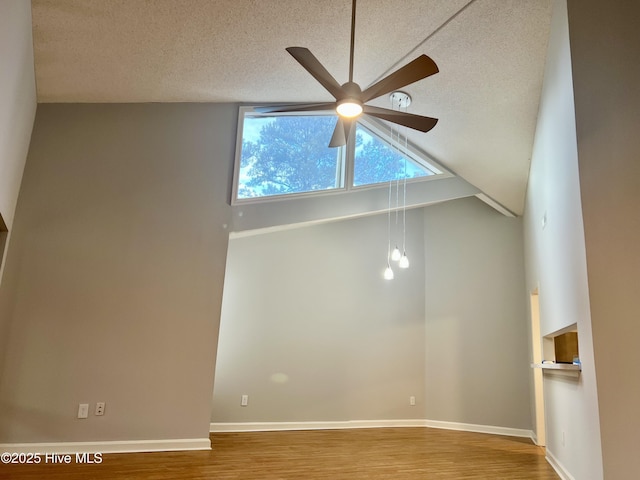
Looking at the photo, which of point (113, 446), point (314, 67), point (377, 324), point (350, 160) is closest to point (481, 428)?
point (377, 324)

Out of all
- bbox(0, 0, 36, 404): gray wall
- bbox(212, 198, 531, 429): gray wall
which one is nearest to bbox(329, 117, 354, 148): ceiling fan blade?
bbox(0, 0, 36, 404): gray wall

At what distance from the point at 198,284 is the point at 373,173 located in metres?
2.61

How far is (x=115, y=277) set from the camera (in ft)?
13.5

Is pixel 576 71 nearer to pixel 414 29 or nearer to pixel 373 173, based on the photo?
pixel 414 29

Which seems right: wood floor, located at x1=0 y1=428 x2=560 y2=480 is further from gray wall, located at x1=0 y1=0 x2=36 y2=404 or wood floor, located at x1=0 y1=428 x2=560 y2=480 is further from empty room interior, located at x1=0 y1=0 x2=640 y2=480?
gray wall, located at x1=0 y1=0 x2=36 y2=404

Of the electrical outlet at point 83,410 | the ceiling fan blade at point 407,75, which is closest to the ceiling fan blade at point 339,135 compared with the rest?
the ceiling fan blade at point 407,75

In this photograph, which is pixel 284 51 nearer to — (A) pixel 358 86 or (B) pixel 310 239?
(A) pixel 358 86

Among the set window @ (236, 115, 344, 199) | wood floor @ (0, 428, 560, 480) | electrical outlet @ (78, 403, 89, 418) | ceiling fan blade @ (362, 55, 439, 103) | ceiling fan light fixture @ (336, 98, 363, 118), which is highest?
window @ (236, 115, 344, 199)

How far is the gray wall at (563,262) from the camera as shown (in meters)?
2.71

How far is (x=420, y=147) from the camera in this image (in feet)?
18.8

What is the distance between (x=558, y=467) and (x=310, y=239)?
3.56 meters

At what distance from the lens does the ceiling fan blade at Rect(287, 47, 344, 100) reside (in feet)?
8.88

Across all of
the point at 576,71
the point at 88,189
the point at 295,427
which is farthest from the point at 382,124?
the point at 295,427

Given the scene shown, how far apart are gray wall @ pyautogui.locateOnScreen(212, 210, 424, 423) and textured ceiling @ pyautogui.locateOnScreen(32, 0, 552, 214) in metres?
1.91
